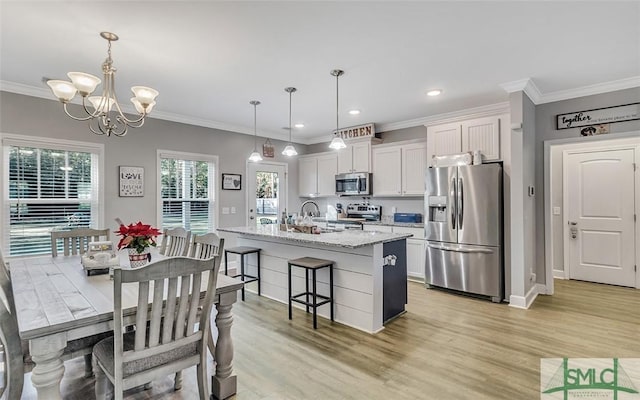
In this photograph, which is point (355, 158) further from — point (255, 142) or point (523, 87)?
point (523, 87)

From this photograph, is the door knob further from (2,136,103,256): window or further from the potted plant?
(2,136,103,256): window

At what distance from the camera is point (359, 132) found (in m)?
5.89

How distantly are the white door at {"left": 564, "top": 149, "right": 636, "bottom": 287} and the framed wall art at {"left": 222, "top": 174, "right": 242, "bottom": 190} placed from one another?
543cm

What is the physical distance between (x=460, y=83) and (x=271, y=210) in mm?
4110

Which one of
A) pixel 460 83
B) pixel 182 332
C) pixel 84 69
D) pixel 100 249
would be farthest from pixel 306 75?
→ pixel 182 332

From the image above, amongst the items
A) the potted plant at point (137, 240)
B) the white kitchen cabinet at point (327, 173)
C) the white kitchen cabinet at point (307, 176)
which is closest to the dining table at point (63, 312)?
the potted plant at point (137, 240)

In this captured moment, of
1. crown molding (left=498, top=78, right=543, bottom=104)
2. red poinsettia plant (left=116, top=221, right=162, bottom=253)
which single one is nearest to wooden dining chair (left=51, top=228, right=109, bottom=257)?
red poinsettia plant (left=116, top=221, right=162, bottom=253)

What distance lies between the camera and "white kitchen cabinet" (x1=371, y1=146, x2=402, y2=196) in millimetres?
5496

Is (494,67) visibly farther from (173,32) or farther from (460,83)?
(173,32)

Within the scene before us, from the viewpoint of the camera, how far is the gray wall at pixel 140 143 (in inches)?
151

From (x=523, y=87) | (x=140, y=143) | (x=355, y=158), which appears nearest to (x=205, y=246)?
(x=140, y=143)

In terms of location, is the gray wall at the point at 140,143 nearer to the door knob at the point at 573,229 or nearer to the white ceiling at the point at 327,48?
the white ceiling at the point at 327,48

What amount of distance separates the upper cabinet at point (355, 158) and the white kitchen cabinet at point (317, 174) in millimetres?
154

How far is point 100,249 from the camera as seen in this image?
2523 millimetres
